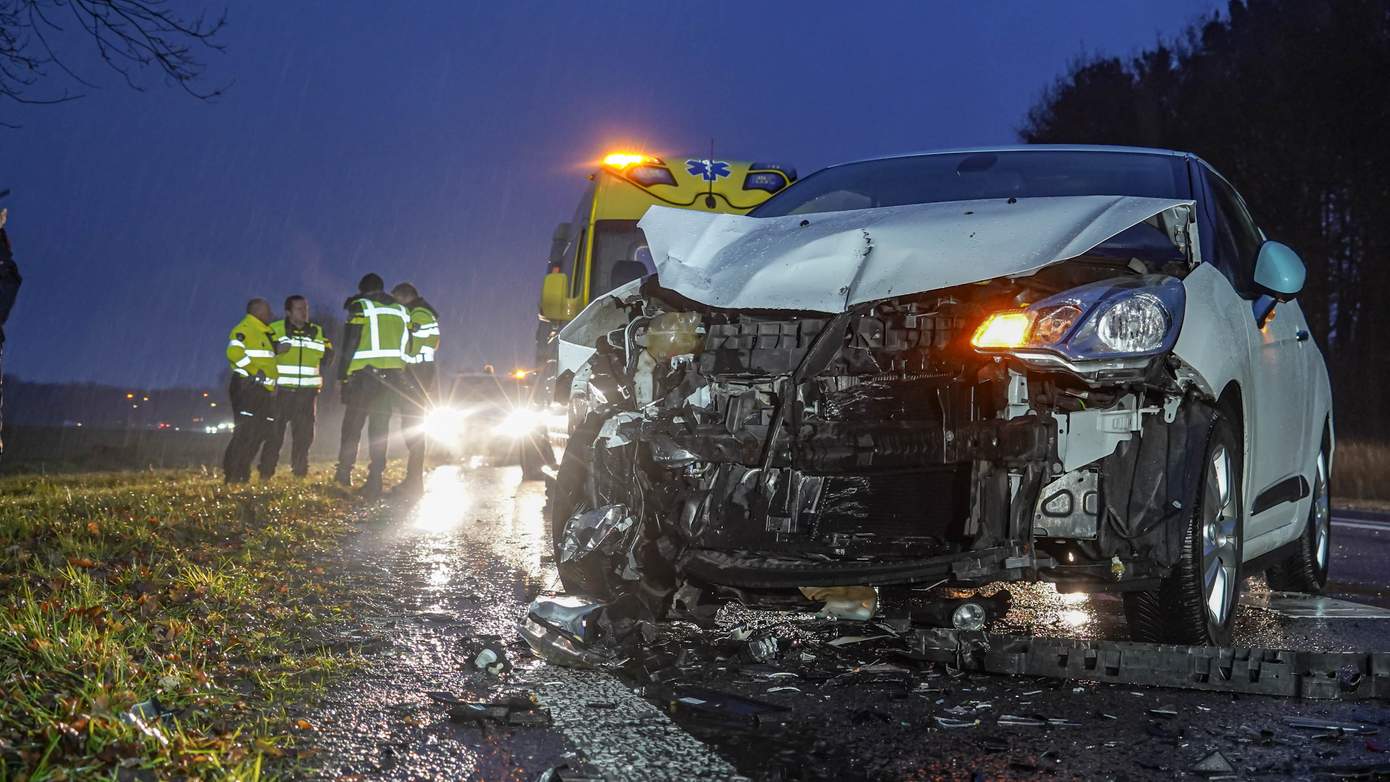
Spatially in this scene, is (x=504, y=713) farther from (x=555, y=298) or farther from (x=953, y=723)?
(x=555, y=298)

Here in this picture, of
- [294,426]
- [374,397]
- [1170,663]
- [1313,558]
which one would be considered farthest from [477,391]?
[1170,663]

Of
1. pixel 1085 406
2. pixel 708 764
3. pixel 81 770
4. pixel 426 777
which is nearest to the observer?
pixel 81 770

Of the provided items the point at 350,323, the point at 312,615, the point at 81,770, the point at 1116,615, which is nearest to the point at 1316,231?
the point at 350,323

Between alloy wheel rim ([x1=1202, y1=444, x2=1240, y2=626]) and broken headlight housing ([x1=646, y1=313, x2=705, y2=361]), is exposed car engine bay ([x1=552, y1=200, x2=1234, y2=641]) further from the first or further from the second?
alloy wheel rim ([x1=1202, y1=444, x2=1240, y2=626])

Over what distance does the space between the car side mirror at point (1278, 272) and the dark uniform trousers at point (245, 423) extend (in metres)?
10.5

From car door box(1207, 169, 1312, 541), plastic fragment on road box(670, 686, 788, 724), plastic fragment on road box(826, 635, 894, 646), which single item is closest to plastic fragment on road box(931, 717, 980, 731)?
plastic fragment on road box(670, 686, 788, 724)

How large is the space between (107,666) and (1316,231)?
27905 millimetres

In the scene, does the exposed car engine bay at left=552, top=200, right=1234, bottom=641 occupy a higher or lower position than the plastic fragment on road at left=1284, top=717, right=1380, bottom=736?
higher

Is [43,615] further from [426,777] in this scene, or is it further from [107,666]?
[426,777]

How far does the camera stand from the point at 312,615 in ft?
15.9

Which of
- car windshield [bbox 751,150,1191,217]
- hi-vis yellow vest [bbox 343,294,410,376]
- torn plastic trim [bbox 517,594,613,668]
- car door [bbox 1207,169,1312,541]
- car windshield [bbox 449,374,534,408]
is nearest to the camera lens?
torn plastic trim [bbox 517,594,613,668]

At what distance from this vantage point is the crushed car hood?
400 centimetres

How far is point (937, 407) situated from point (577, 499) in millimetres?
1481

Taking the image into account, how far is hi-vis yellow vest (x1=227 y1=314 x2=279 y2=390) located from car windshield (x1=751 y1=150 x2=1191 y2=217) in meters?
8.56
